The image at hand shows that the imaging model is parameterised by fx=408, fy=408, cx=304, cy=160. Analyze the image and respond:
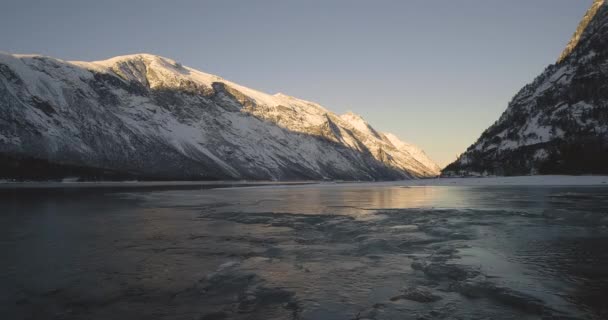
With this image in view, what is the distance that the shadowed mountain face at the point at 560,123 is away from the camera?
112000 mm

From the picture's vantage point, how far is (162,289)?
12.7m

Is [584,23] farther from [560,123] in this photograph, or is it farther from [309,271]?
[309,271]

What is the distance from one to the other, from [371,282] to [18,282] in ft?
38.0

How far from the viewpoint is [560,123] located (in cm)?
14325

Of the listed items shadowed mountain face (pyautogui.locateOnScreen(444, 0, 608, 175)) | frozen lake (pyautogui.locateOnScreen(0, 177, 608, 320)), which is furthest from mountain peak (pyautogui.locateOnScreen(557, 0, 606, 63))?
frozen lake (pyautogui.locateOnScreen(0, 177, 608, 320))

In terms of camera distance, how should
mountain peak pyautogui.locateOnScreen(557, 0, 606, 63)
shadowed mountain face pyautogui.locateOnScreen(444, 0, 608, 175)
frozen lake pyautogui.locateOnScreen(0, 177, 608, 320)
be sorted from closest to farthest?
frozen lake pyautogui.locateOnScreen(0, 177, 608, 320) < shadowed mountain face pyautogui.locateOnScreen(444, 0, 608, 175) < mountain peak pyautogui.locateOnScreen(557, 0, 606, 63)

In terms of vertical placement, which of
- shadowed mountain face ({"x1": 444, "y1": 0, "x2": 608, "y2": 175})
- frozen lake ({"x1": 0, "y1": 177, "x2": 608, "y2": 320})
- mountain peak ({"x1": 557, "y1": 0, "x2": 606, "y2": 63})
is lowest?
frozen lake ({"x1": 0, "y1": 177, "x2": 608, "y2": 320})

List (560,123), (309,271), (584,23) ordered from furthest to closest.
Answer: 1. (584,23)
2. (560,123)
3. (309,271)

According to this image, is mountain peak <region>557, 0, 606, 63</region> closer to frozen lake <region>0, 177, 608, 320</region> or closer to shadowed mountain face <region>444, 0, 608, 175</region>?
shadowed mountain face <region>444, 0, 608, 175</region>

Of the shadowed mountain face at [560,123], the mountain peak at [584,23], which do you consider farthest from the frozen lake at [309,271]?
the mountain peak at [584,23]

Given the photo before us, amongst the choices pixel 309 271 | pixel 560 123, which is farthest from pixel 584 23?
pixel 309 271

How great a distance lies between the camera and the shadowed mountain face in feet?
367

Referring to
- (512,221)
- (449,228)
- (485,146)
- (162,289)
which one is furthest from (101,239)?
(485,146)

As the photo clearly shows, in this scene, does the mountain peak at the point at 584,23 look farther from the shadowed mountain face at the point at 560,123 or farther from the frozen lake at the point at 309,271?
A: the frozen lake at the point at 309,271
